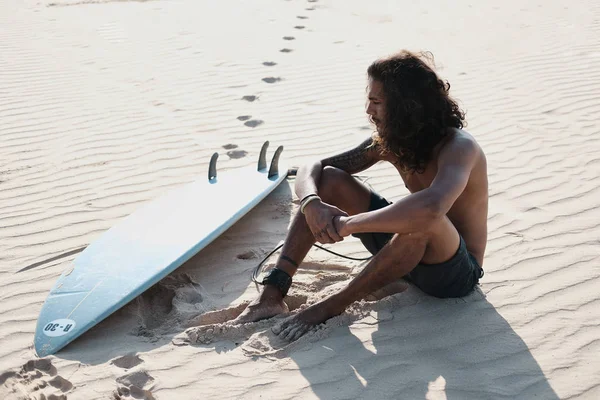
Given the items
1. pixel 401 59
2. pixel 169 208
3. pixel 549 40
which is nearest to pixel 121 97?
pixel 169 208

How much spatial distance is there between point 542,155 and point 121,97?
11.8 ft

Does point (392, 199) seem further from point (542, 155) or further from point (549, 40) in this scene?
point (549, 40)

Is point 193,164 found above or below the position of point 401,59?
below

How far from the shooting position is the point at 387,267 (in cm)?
302

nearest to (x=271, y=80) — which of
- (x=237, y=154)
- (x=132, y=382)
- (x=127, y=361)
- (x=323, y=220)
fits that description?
(x=237, y=154)

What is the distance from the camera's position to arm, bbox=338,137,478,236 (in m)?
2.84

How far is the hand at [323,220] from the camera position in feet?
10.3

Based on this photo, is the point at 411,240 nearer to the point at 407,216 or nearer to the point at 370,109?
the point at 407,216

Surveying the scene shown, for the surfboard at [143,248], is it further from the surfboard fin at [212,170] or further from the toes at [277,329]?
the toes at [277,329]

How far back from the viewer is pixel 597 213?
4.30m

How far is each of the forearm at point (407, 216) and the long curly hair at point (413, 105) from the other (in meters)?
0.31

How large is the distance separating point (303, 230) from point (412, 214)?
70 centimetres

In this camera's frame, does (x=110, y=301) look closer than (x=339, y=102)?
Yes

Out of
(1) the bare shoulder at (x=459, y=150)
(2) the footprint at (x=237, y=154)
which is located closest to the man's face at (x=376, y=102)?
(1) the bare shoulder at (x=459, y=150)
